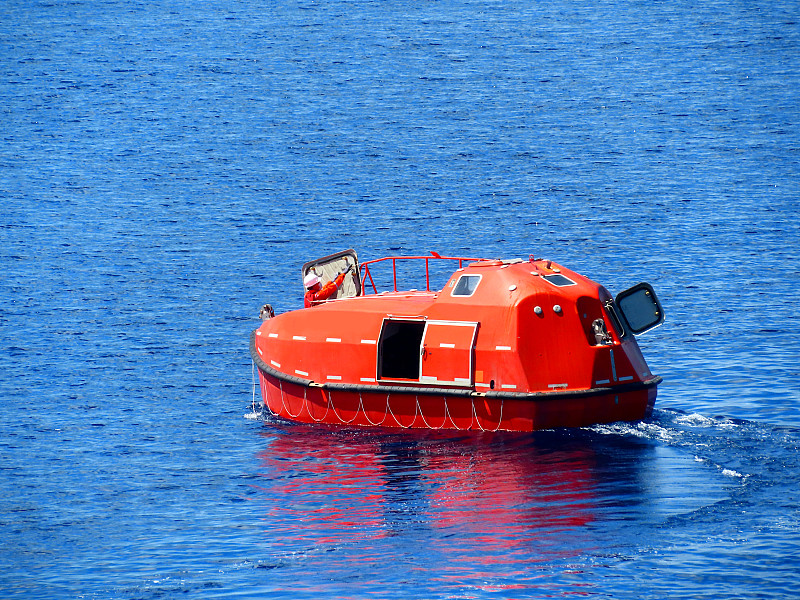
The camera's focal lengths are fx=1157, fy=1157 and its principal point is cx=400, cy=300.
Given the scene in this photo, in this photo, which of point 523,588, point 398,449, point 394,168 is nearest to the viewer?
point 523,588

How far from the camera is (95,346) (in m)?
36.8

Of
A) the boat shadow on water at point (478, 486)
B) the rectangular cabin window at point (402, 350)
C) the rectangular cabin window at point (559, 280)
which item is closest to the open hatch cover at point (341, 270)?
the rectangular cabin window at point (402, 350)

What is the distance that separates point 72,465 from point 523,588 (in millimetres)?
12154

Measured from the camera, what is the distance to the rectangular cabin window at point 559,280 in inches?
970

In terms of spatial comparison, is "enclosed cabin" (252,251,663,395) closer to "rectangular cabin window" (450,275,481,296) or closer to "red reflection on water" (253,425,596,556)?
"rectangular cabin window" (450,275,481,296)

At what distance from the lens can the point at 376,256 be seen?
4762cm

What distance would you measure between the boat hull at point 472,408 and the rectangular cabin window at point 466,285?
7.51ft

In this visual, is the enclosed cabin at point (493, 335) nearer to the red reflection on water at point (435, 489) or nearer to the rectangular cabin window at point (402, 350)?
the rectangular cabin window at point (402, 350)

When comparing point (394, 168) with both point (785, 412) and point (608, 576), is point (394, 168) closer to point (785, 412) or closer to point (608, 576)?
point (785, 412)

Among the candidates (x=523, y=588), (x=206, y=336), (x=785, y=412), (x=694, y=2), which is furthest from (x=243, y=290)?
(x=694, y=2)

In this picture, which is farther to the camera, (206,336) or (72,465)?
(206,336)

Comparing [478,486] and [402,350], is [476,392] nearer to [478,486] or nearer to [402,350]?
[402,350]

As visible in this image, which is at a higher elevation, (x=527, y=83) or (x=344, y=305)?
(x=527, y=83)

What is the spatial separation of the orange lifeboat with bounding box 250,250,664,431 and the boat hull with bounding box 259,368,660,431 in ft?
0.09
